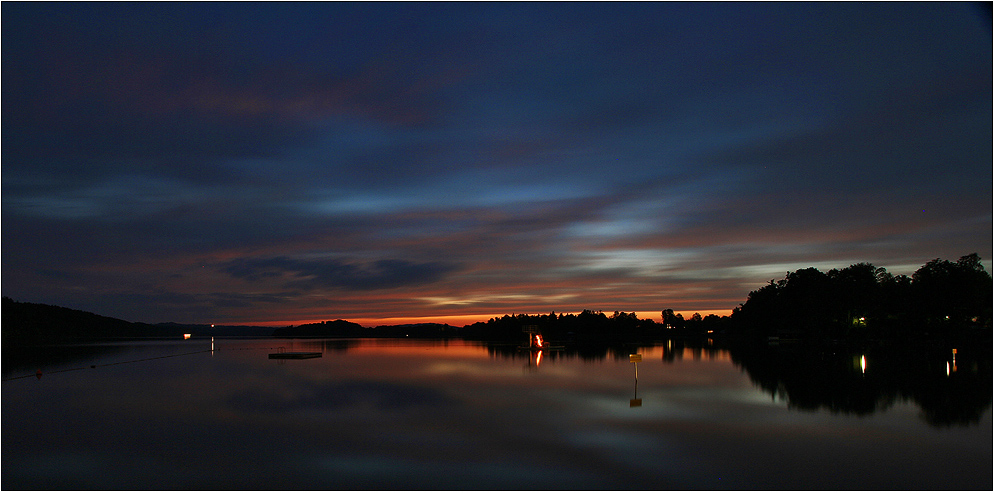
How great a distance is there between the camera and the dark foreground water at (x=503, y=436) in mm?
12705

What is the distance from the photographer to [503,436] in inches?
666

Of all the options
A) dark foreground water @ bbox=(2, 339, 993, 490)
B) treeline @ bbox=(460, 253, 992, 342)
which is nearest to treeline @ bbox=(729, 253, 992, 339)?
treeline @ bbox=(460, 253, 992, 342)

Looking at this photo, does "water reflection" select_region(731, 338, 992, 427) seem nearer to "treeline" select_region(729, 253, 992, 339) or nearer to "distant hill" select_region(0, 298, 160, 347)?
"treeline" select_region(729, 253, 992, 339)

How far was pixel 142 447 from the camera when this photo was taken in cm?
1616

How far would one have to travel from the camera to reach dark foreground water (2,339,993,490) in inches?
500

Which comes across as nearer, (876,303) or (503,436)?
(503,436)

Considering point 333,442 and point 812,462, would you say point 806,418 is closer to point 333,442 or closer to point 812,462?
point 812,462

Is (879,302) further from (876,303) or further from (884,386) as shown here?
(884,386)

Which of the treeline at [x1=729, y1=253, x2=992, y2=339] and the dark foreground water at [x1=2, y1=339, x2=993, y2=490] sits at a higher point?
the treeline at [x1=729, y1=253, x2=992, y2=339]

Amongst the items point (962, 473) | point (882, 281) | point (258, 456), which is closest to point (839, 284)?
point (882, 281)

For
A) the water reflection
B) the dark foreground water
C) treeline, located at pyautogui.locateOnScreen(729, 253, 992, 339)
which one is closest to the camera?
the dark foreground water

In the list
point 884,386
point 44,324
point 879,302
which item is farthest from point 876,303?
point 44,324

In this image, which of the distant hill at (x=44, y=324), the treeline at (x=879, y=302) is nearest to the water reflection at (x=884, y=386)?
the treeline at (x=879, y=302)

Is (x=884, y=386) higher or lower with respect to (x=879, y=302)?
lower
